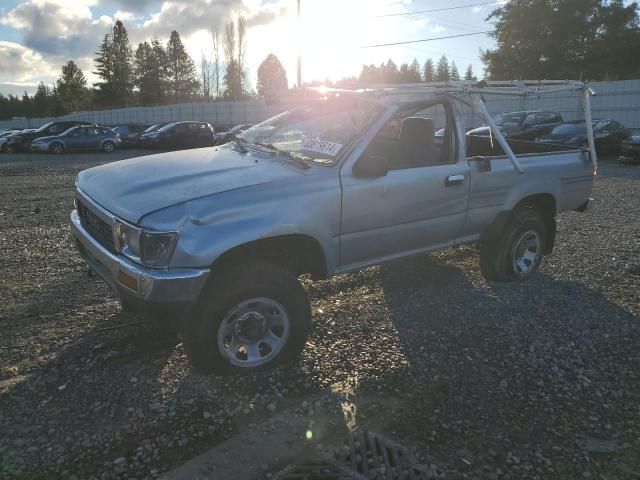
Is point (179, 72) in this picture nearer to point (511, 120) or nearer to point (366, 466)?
point (511, 120)

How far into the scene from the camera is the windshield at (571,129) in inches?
715

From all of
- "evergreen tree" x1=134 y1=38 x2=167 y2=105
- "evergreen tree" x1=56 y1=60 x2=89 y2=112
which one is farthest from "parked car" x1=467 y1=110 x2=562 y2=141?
"evergreen tree" x1=56 y1=60 x2=89 y2=112

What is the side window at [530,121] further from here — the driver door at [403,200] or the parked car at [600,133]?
the driver door at [403,200]

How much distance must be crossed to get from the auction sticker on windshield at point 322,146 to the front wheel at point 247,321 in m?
1.02

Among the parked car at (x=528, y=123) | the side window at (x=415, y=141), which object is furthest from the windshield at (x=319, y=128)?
the parked car at (x=528, y=123)

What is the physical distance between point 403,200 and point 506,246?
5.52 ft

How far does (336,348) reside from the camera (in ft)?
12.8

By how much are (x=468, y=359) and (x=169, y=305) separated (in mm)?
2208

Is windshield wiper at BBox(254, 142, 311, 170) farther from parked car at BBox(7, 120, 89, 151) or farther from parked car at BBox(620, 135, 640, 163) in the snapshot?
parked car at BBox(7, 120, 89, 151)

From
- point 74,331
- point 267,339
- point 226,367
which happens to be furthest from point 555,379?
point 74,331

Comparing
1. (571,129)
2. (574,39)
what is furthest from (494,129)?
(574,39)

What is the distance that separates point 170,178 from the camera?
3.56m

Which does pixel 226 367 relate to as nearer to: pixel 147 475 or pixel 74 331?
pixel 147 475

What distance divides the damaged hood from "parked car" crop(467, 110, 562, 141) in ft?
58.1
